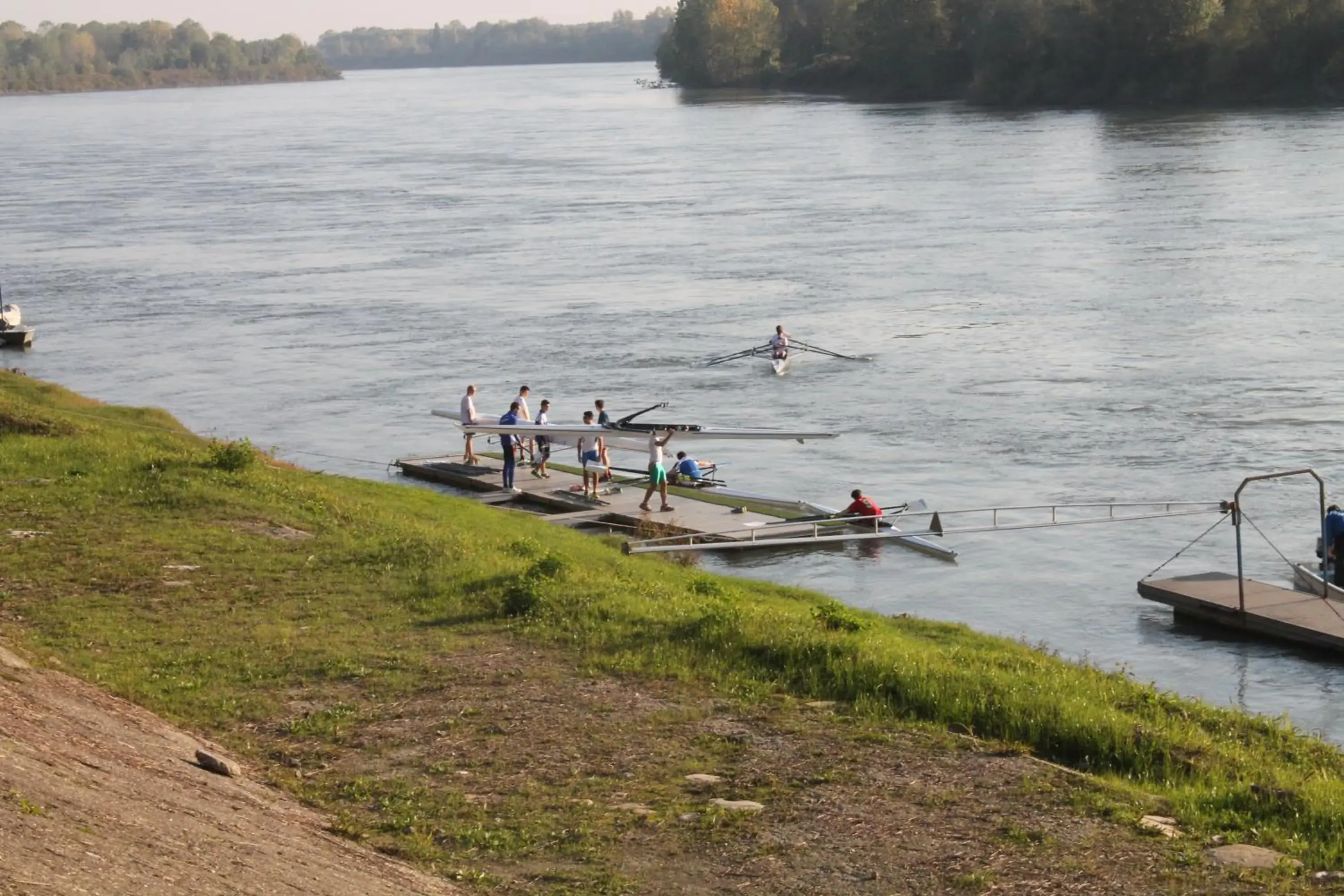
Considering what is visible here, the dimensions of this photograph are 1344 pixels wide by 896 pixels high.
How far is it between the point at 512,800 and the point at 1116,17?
416 ft

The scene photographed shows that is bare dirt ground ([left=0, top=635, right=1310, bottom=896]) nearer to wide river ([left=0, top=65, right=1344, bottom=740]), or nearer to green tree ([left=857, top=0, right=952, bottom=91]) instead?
wide river ([left=0, top=65, right=1344, bottom=740])

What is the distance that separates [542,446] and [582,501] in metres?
3.26

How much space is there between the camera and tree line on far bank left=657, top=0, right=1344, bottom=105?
12281cm

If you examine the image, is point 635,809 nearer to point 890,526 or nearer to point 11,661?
point 11,661

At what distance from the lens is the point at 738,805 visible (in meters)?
13.0

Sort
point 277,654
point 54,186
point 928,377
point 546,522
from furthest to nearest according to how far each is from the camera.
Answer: point 54,186
point 928,377
point 546,522
point 277,654

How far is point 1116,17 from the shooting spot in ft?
426

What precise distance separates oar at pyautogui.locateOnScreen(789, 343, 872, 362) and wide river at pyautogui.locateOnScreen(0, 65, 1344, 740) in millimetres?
777

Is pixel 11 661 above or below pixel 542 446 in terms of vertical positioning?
above

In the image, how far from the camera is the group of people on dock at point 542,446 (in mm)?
33094

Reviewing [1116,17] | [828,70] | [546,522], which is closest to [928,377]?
[546,522]

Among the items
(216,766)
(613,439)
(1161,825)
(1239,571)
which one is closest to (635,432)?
(613,439)

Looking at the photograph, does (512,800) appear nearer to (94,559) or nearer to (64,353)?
(94,559)

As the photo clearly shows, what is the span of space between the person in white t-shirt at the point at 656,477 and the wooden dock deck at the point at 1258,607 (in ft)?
28.7
